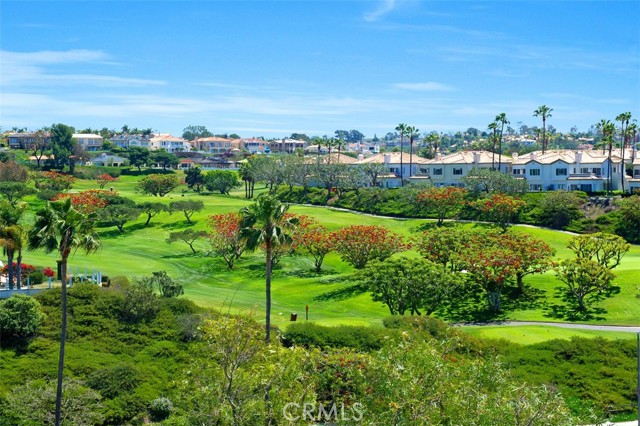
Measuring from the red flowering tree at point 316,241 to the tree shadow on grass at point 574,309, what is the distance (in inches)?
935

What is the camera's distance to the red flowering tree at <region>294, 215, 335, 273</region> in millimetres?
77562

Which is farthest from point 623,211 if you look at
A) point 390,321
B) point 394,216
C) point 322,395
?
point 322,395

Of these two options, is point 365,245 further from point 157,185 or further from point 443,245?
point 157,185

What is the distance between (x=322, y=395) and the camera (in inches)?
1294

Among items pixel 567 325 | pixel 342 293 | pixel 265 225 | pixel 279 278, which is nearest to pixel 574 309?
pixel 567 325

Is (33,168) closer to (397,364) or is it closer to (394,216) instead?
(394,216)

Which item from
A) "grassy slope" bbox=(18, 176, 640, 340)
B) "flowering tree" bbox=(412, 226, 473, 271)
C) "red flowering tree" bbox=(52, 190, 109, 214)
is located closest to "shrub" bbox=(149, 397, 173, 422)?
"grassy slope" bbox=(18, 176, 640, 340)

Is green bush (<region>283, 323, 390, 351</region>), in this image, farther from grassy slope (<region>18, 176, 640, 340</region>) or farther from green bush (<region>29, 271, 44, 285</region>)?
green bush (<region>29, 271, 44, 285</region>)

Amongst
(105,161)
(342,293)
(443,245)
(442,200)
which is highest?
(105,161)

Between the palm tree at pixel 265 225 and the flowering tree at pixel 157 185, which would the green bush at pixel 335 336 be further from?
the flowering tree at pixel 157 185

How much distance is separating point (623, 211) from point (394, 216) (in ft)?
116

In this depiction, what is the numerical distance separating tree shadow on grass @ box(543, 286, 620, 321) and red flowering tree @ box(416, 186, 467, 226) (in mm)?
42231

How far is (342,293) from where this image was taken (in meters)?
66.8

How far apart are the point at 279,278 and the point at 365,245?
9.74 m
